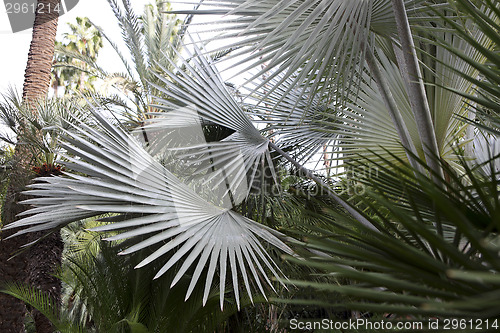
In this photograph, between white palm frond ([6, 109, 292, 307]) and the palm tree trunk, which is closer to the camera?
the palm tree trunk

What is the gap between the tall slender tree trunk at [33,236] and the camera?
452 cm

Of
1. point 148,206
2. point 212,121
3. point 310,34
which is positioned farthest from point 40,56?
point 310,34

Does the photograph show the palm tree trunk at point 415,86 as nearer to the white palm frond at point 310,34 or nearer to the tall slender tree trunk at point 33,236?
the white palm frond at point 310,34

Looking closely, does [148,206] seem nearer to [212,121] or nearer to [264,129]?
[212,121]

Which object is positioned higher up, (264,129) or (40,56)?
(40,56)

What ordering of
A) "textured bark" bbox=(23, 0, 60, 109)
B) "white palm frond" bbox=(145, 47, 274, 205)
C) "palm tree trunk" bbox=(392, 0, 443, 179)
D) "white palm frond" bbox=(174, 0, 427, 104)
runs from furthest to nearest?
1. "textured bark" bbox=(23, 0, 60, 109)
2. "white palm frond" bbox=(145, 47, 274, 205)
3. "white palm frond" bbox=(174, 0, 427, 104)
4. "palm tree trunk" bbox=(392, 0, 443, 179)

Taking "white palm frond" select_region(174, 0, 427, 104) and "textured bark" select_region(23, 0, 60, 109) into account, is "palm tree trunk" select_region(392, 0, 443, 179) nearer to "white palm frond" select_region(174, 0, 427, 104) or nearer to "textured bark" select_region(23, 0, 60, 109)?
"white palm frond" select_region(174, 0, 427, 104)

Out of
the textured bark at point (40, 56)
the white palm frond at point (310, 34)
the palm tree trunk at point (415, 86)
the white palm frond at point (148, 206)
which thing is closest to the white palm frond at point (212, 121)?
the white palm frond at point (148, 206)

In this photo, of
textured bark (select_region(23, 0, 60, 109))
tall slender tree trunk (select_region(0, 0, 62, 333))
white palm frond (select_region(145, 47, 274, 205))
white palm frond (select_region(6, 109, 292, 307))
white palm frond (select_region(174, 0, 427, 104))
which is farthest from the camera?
textured bark (select_region(23, 0, 60, 109))

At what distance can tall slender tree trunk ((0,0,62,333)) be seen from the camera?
14.8 feet

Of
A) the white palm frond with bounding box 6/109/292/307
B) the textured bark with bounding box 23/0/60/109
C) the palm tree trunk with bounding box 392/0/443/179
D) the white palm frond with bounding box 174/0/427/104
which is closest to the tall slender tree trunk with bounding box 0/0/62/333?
the textured bark with bounding box 23/0/60/109

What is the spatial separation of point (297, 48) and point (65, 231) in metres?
9.79

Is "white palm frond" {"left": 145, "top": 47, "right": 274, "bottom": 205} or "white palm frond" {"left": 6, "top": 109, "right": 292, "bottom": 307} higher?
"white palm frond" {"left": 145, "top": 47, "right": 274, "bottom": 205}

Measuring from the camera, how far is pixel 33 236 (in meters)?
4.69
